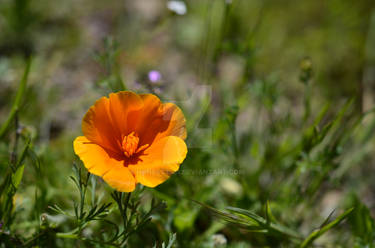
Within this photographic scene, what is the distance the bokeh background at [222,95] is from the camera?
2.03m

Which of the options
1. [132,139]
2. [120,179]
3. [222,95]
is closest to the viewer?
[120,179]

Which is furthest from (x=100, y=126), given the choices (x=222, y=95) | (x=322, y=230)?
(x=222, y=95)

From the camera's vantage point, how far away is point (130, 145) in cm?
163

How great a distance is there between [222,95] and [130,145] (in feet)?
4.15

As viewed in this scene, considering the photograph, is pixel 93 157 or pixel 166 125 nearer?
pixel 93 157

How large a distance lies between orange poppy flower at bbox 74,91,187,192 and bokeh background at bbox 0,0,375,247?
309 mm

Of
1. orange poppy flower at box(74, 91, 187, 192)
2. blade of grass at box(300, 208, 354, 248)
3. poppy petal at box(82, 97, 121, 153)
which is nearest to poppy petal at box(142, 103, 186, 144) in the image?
orange poppy flower at box(74, 91, 187, 192)

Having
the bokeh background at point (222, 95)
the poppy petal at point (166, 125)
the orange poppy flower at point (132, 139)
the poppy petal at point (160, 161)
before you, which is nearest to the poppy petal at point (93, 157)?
the orange poppy flower at point (132, 139)

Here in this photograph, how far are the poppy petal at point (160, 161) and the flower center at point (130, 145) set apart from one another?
0.05 m

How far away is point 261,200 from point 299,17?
204 cm

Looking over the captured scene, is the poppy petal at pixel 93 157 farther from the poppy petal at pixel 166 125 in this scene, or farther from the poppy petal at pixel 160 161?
the poppy petal at pixel 166 125

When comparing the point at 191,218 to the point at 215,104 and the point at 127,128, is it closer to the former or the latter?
the point at 127,128

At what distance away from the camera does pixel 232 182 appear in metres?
2.59

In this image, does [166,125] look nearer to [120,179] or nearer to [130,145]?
[130,145]
